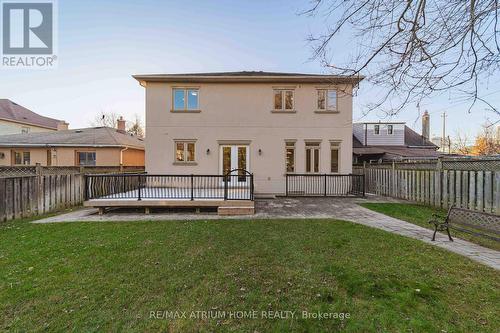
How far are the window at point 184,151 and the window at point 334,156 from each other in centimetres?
759

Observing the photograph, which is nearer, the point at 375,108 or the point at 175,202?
the point at 375,108

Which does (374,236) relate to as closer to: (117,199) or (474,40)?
(474,40)

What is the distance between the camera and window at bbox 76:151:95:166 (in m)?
14.8

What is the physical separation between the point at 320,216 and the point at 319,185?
458 cm

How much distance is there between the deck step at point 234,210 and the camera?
735 centimetres

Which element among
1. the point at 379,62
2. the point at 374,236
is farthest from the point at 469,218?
the point at 379,62

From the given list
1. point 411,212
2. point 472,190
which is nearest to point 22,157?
point 411,212

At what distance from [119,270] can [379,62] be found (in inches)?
251

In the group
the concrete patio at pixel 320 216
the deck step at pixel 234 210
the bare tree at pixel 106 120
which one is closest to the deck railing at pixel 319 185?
the concrete patio at pixel 320 216

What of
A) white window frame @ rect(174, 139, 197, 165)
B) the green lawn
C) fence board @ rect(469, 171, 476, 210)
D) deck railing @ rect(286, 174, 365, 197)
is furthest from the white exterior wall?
the green lawn

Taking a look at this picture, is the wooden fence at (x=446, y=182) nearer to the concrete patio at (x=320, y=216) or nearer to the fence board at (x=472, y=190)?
the fence board at (x=472, y=190)

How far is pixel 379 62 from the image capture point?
4.48 meters

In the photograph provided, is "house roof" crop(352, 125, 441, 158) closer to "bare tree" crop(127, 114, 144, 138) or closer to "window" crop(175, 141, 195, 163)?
"window" crop(175, 141, 195, 163)

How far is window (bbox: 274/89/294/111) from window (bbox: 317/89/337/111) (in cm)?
154
